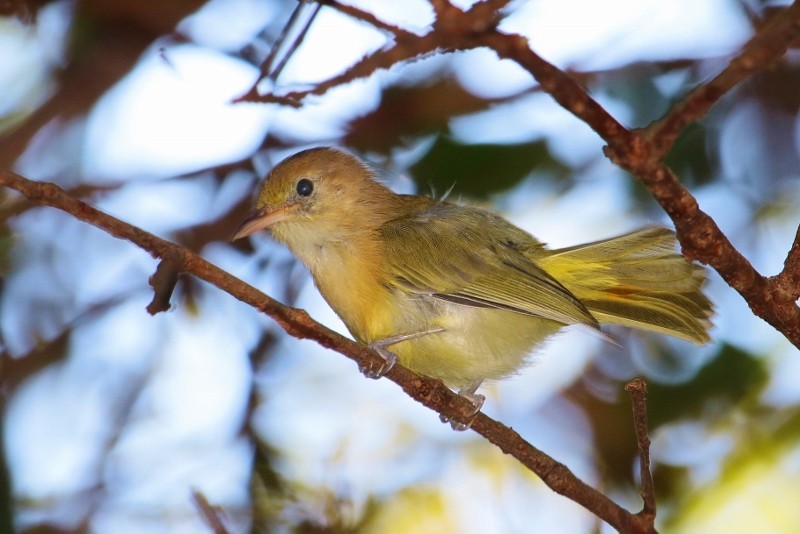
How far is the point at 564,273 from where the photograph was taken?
356cm

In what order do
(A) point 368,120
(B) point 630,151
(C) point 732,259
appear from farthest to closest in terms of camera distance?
(A) point 368,120, (C) point 732,259, (B) point 630,151

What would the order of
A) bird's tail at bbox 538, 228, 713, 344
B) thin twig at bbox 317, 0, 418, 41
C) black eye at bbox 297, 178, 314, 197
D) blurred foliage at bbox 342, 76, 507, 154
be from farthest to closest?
blurred foliage at bbox 342, 76, 507, 154 → black eye at bbox 297, 178, 314, 197 → bird's tail at bbox 538, 228, 713, 344 → thin twig at bbox 317, 0, 418, 41

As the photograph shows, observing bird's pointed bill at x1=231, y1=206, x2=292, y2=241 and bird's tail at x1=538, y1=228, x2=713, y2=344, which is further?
bird's pointed bill at x1=231, y1=206, x2=292, y2=241

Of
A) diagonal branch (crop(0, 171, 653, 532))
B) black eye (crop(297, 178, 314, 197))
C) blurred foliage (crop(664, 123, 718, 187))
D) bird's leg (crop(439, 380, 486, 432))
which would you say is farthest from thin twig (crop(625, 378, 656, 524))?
blurred foliage (crop(664, 123, 718, 187))

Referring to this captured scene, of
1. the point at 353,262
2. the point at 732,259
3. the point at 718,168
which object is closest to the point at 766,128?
the point at 718,168

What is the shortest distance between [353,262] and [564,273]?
824 millimetres

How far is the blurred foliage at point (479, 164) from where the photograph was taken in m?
4.07

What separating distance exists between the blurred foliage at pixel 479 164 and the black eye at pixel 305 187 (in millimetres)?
587

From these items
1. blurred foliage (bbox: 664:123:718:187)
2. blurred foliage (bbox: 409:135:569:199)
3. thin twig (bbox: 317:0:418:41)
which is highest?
blurred foliage (bbox: 664:123:718:187)

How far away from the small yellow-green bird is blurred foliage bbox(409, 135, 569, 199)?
28cm

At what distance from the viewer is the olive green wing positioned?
10.7 feet

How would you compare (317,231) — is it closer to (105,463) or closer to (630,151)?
(105,463)

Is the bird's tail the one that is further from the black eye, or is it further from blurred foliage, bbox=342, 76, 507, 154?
the black eye

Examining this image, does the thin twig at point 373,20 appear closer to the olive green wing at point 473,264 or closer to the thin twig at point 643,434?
the thin twig at point 643,434
